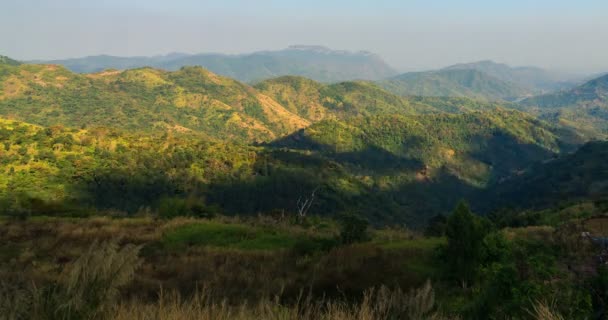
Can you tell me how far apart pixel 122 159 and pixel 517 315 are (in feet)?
258

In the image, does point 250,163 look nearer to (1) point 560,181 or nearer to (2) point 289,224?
(2) point 289,224

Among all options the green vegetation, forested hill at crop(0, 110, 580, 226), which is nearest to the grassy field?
the green vegetation

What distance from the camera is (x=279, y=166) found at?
95.9 m

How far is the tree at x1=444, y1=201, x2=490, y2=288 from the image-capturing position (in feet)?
34.2

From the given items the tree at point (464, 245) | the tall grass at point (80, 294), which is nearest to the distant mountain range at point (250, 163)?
the tree at point (464, 245)

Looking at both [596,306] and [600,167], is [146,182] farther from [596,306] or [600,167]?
[600,167]

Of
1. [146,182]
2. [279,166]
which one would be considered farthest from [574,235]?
[279,166]

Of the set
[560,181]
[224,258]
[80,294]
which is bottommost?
[560,181]

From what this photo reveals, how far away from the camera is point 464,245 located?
10875 mm

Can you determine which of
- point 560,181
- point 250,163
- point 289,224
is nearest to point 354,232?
point 289,224

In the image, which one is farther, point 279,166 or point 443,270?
point 279,166

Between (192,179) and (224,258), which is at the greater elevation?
(224,258)

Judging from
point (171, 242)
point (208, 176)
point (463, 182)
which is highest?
point (171, 242)

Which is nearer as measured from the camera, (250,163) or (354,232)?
(354,232)
